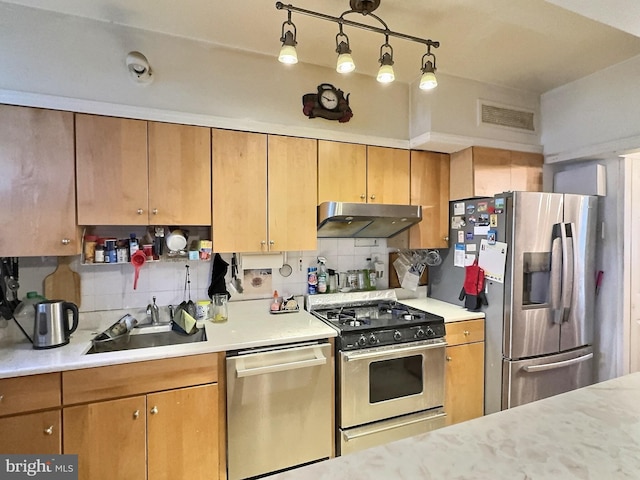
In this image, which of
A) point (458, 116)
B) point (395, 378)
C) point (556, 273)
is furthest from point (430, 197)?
point (395, 378)

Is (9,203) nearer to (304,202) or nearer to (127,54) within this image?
(127,54)

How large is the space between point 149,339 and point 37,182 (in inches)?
41.3

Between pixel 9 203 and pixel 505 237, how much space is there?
2879mm

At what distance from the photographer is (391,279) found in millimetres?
2814

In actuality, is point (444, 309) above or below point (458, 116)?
below

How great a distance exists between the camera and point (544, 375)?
90.9 inches

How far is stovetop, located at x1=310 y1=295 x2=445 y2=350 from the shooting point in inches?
77.5

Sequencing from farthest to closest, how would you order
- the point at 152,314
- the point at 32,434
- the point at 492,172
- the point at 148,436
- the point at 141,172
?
the point at 492,172, the point at 152,314, the point at 141,172, the point at 148,436, the point at 32,434

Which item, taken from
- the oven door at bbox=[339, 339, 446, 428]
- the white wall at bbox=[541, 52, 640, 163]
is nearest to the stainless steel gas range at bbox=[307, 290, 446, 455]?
the oven door at bbox=[339, 339, 446, 428]

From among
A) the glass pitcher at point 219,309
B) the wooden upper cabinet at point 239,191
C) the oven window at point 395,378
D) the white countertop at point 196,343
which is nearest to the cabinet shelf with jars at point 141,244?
the wooden upper cabinet at point 239,191

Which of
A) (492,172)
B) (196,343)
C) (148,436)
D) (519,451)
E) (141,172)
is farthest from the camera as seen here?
(492,172)

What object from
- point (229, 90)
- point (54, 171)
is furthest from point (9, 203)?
point (229, 90)

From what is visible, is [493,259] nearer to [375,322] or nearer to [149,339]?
[375,322]

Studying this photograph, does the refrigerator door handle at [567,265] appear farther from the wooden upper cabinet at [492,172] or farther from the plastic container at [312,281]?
the plastic container at [312,281]
